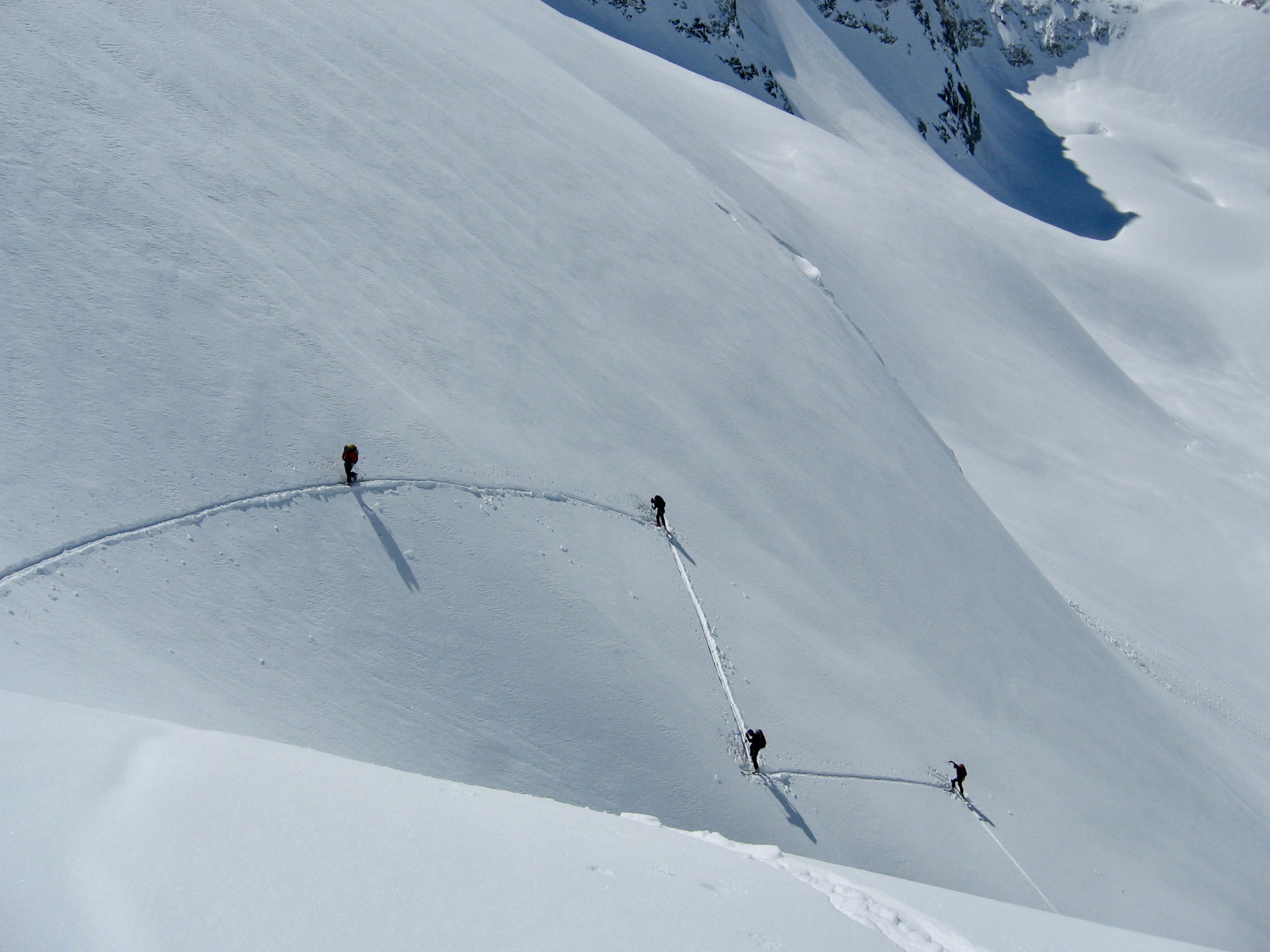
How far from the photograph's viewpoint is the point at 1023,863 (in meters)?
13.5

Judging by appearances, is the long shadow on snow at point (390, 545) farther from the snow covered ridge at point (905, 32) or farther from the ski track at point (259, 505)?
the snow covered ridge at point (905, 32)

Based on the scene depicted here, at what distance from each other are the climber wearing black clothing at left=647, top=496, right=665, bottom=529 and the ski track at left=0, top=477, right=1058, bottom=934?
212 millimetres

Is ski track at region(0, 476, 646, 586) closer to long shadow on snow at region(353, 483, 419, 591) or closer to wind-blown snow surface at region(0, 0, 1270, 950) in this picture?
wind-blown snow surface at region(0, 0, 1270, 950)

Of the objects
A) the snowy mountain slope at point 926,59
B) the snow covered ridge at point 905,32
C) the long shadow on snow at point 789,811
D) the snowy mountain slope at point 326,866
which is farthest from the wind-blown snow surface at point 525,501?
the snowy mountain slope at point 926,59

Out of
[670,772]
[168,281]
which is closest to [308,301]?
[168,281]

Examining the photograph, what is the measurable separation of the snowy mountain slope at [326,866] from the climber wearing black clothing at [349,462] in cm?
551

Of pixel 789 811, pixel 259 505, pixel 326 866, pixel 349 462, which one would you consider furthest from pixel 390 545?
pixel 326 866

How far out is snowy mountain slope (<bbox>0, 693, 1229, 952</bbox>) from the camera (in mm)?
4133

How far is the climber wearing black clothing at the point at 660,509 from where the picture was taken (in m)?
14.3

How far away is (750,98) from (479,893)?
50171mm

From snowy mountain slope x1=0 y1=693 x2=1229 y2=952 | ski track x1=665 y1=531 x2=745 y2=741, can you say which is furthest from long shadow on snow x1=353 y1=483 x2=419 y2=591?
ski track x1=665 y1=531 x2=745 y2=741

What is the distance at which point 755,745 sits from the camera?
11.2 m

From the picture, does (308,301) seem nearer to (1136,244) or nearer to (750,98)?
(750,98)

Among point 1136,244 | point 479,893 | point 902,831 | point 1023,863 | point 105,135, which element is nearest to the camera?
point 479,893
